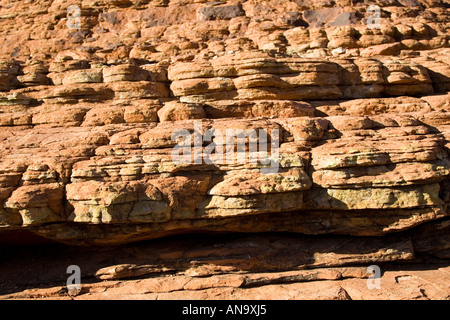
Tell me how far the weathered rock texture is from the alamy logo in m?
0.15

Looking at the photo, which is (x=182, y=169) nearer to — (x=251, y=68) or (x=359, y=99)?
(x=251, y=68)

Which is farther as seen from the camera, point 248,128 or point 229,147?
point 248,128

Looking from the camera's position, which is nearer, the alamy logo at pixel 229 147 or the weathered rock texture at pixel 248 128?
the weathered rock texture at pixel 248 128

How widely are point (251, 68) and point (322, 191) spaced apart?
4.57 metres

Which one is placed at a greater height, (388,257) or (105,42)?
(105,42)

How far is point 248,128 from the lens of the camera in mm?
8195

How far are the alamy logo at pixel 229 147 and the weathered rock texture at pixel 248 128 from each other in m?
0.15

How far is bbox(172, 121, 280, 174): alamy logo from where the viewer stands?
7629 millimetres

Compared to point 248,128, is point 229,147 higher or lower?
lower

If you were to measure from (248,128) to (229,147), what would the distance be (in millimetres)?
738

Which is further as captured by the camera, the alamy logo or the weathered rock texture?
the alamy logo

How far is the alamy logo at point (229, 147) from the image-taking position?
763 centimetres

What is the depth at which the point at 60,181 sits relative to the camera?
24.4 ft

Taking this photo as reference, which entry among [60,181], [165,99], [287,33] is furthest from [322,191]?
[287,33]
